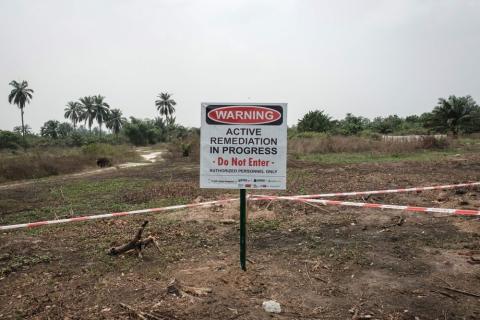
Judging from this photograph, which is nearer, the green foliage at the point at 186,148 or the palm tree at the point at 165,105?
the green foliage at the point at 186,148

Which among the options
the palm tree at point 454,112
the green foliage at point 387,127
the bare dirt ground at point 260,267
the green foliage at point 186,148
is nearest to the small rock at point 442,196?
the bare dirt ground at point 260,267

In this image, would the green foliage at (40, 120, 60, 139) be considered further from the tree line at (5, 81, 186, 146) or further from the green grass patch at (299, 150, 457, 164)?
the green grass patch at (299, 150, 457, 164)

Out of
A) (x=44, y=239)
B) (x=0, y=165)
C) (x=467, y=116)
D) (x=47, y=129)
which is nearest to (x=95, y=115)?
(x=47, y=129)

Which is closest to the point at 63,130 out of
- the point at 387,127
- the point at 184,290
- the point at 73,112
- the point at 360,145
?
the point at 73,112

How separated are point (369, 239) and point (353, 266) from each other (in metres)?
1.29

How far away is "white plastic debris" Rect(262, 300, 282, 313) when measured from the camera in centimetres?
362

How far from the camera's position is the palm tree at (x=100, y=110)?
8000cm

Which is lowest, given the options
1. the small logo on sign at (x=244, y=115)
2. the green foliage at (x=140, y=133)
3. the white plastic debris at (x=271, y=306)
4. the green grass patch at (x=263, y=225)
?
the white plastic debris at (x=271, y=306)

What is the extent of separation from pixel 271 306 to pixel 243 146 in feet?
6.20

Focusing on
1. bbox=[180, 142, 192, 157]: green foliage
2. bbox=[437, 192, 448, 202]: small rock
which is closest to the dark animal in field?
bbox=[180, 142, 192, 157]: green foliage

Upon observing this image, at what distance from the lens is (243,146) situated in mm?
4395

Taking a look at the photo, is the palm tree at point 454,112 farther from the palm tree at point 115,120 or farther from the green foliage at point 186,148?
the palm tree at point 115,120

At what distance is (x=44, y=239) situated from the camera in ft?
20.6

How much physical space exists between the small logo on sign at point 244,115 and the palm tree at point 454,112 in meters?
41.1
